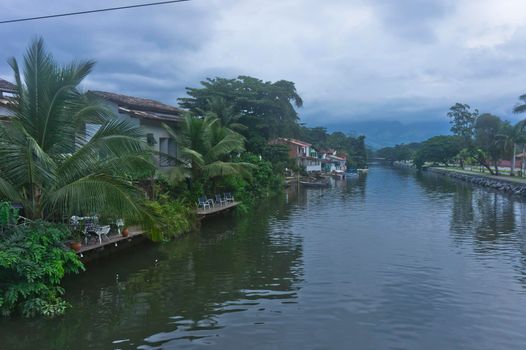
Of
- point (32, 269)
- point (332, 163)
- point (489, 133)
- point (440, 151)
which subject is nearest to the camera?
point (32, 269)

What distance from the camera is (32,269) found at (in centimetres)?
951

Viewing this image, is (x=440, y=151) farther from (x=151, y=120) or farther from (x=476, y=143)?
(x=151, y=120)

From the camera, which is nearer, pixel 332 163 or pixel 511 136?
pixel 511 136

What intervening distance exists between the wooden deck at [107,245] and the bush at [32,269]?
215 cm

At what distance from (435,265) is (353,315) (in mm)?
6227

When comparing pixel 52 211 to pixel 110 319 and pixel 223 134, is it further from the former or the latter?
pixel 223 134

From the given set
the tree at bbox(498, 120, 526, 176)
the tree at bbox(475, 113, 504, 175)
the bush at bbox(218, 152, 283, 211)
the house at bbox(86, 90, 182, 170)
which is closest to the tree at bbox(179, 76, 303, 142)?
the bush at bbox(218, 152, 283, 211)

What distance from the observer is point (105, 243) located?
45.3 feet

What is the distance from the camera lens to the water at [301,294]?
9156 mm

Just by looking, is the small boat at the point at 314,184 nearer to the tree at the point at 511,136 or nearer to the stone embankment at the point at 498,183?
the stone embankment at the point at 498,183

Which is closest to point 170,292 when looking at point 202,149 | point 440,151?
point 202,149

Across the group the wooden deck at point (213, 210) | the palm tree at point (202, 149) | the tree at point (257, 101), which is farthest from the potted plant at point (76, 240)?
the tree at point (257, 101)

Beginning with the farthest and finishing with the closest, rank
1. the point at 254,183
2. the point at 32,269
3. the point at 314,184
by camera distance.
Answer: the point at 314,184, the point at 254,183, the point at 32,269

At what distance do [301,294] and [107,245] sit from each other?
22.8ft
